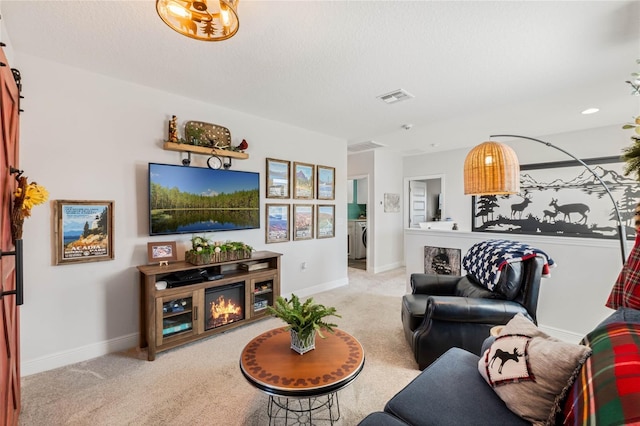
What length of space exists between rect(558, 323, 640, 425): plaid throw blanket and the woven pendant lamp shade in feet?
3.84

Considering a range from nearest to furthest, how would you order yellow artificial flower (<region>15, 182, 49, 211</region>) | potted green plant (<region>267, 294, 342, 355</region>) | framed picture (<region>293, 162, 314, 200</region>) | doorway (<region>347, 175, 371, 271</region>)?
yellow artificial flower (<region>15, 182, 49, 211</region>) → potted green plant (<region>267, 294, 342, 355</region>) → framed picture (<region>293, 162, 314, 200</region>) → doorway (<region>347, 175, 371, 271</region>)

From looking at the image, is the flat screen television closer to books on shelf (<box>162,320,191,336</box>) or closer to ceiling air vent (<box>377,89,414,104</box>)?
books on shelf (<box>162,320,191,336</box>)

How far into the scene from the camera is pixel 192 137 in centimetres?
291

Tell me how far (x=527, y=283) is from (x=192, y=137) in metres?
3.40

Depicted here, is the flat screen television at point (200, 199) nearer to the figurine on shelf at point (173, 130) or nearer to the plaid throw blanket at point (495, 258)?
the figurine on shelf at point (173, 130)

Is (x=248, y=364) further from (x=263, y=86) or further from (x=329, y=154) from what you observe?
(x=329, y=154)

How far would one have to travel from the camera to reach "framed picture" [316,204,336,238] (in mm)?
4285

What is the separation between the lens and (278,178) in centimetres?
374

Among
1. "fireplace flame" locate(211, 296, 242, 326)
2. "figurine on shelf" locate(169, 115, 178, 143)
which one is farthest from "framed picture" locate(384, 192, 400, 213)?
"figurine on shelf" locate(169, 115, 178, 143)

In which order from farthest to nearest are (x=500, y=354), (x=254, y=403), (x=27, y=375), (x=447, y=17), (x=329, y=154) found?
1. (x=329, y=154)
2. (x=27, y=375)
3. (x=254, y=403)
4. (x=447, y=17)
5. (x=500, y=354)

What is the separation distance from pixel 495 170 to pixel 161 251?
3008 mm

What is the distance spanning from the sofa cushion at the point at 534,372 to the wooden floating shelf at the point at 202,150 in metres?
2.92

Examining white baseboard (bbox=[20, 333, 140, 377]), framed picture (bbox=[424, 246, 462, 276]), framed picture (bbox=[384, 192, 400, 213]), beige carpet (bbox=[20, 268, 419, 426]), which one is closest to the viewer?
beige carpet (bbox=[20, 268, 419, 426])

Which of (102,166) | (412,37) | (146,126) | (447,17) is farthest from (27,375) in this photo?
(447,17)
